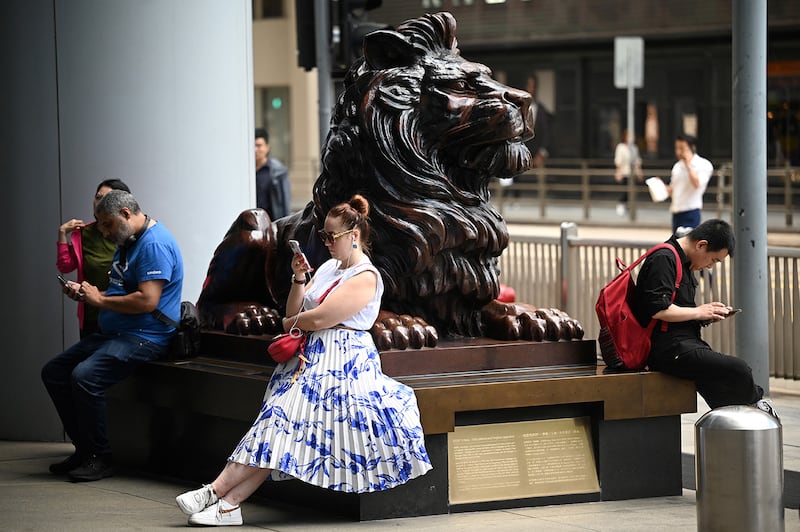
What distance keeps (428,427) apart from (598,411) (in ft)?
3.01

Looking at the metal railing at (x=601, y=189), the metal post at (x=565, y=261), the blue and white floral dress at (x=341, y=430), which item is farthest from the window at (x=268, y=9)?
the blue and white floral dress at (x=341, y=430)

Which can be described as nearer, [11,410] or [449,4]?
[11,410]

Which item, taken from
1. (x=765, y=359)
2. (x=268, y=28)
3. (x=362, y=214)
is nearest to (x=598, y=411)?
(x=362, y=214)

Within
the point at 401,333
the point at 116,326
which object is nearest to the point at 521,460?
the point at 401,333

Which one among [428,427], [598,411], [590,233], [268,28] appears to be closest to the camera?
[428,427]

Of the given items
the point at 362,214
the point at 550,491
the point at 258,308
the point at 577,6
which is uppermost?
the point at 577,6

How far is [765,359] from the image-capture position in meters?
9.55

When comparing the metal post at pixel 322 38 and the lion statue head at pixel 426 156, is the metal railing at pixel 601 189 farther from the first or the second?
the lion statue head at pixel 426 156

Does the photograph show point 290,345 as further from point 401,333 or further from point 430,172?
point 430,172

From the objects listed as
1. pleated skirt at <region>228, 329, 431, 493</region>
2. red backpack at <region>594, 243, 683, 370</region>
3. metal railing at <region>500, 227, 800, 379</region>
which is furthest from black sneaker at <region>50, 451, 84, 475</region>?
metal railing at <region>500, 227, 800, 379</region>

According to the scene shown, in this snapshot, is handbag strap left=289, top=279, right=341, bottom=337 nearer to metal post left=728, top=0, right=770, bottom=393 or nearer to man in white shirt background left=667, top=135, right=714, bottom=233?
metal post left=728, top=0, right=770, bottom=393

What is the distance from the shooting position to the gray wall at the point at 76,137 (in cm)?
862

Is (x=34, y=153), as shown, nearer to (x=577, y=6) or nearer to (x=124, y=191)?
(x=124, y=191)

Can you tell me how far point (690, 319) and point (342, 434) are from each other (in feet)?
5.89
